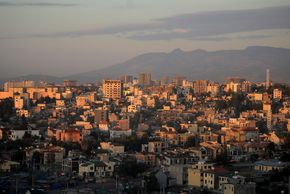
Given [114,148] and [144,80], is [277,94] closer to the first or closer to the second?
[114,148]

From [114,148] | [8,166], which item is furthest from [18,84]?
[8,166]

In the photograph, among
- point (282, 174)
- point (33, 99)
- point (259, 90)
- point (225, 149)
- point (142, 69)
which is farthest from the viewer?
point (142, 69)

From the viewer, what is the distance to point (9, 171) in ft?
41.7

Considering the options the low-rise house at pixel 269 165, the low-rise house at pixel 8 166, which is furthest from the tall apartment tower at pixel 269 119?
the low-rise house at pixel 8 166

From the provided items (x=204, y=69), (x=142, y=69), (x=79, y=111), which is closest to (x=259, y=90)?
(x=79, y=111)

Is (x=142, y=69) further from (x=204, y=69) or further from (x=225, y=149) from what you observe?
(x=225, y=149)

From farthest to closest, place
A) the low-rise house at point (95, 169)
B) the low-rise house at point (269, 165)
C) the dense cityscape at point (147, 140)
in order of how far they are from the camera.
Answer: the low-rise house at point (95, 169)
the low-rise house at point (269, 165)
the dense cityscape at point (147, 140)

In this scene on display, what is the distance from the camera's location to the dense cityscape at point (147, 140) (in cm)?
1077

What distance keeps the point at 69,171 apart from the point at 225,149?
3.57 metres

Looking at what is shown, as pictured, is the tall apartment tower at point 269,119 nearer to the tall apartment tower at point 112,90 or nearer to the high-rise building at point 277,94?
the high-rise building at point 277,94

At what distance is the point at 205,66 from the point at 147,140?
33.6m

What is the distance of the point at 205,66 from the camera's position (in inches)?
1960

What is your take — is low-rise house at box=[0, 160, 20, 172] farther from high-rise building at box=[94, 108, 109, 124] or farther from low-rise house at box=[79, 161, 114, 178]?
high-rise building at box=[94, 108, 109, 124]

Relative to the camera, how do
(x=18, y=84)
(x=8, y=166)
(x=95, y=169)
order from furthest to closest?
(x=18, y=84) → (x=8, y=166) → (x=95, y=169)
